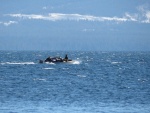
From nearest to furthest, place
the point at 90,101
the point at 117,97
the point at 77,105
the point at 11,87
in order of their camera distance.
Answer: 1. the point at 77,105
2. the point at 90,101
3. the point at 117,97
4. the point at 11,87

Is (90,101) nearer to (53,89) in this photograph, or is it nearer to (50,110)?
(50,110)

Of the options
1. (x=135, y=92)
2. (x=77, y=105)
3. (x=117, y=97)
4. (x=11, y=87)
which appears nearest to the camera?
(x=77, y=105)

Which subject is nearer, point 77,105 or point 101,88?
point 77,105

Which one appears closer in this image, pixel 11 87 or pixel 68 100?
pixel 68 100

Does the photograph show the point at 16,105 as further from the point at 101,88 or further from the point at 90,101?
the point at 101,88

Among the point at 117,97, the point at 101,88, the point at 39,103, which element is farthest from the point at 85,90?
the point at 39,103

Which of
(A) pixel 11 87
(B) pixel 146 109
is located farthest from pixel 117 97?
(A) pixel 11 87

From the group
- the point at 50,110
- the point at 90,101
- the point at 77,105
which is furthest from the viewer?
the point at 90,101

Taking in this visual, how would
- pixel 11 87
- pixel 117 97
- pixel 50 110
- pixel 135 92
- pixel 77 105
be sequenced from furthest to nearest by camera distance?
1. pixel 11 87
2. pixel 135 92
3. pixel 117 97
4. pixel 77 105
5. pixel 50 110

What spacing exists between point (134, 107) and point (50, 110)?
8838mm

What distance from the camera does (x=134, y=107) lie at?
57.2 metres

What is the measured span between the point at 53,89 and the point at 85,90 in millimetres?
4171

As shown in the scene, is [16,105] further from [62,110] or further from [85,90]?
[85,90]

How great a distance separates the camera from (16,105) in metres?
56.9
